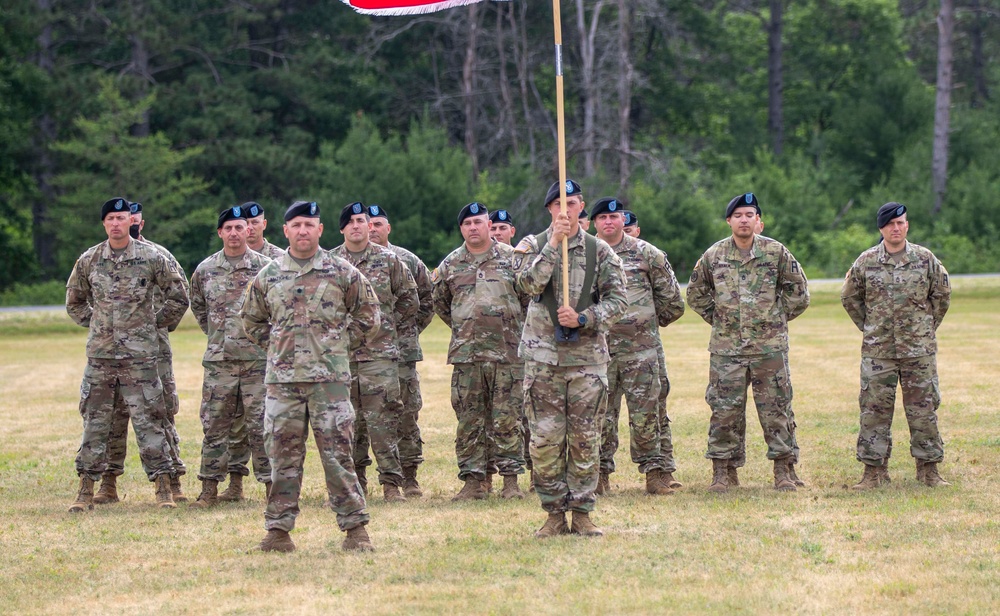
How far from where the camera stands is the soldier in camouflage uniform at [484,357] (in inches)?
404

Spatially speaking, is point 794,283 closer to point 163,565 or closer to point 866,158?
point 163,565

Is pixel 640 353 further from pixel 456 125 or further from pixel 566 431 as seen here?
pixel 456 125

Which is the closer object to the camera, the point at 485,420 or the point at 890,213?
the point at 890,213

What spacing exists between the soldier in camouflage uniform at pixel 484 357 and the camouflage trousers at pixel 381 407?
1.83ft

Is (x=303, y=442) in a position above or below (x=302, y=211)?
below

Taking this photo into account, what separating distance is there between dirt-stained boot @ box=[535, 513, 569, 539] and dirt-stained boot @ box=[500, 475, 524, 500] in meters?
1.62

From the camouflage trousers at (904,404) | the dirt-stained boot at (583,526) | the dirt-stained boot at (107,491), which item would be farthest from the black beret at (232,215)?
the camouflage trousers at (904,404)

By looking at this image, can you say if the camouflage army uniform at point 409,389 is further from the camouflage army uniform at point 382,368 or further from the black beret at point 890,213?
the black beret at point 890,213

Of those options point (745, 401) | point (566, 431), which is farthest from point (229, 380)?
point (745, 401)

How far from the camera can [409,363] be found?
34.7ft

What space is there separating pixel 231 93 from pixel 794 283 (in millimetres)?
32179

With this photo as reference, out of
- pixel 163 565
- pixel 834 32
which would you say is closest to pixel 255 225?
pixel 163 565

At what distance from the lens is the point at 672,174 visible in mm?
37531

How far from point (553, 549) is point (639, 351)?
8.64 ft
